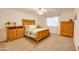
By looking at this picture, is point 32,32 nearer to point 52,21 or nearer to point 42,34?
point 42,34

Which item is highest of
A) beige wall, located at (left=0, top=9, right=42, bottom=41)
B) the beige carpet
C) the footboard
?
beige wall, located at (left=0, top=9, right=42, bottom=41)

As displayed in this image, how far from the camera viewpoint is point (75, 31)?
1737 mm

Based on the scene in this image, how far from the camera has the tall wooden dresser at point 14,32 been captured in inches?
69.4

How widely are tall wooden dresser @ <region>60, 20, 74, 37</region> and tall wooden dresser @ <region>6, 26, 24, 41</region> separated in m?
0.64

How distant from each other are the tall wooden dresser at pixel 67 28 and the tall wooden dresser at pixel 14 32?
642 millimetres

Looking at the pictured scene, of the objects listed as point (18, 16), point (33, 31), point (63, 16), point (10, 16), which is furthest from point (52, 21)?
point (10, 16)

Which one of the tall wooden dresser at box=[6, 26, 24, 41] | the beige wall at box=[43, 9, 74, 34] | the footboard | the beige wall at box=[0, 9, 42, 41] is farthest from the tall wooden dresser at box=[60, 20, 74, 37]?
the tall wooden dresser at box=[6, 26, 24, 41]

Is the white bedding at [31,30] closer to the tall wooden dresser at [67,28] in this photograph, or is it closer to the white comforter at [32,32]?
the white comforter at [32,32]

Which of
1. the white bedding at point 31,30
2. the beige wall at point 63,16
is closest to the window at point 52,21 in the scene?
the beige wall at point 63,16

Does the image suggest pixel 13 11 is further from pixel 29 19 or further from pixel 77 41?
pixel 77 41

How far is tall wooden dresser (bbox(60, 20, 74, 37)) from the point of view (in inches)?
68.9

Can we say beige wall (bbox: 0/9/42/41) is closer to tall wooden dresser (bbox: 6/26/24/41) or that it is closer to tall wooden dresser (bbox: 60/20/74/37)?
tall wooden dresser (bbox: 6/26/24/41)

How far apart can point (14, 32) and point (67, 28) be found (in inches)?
33.4
